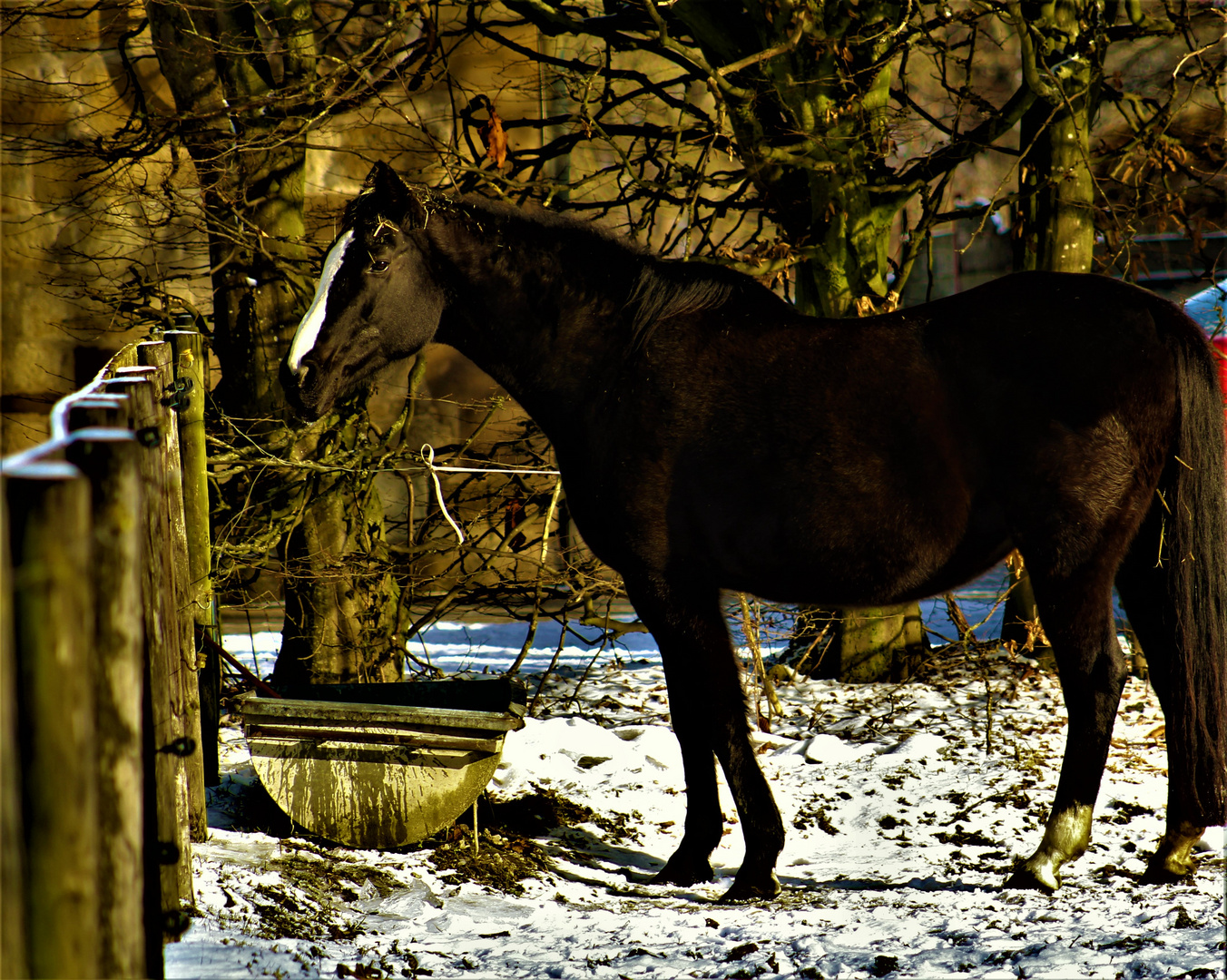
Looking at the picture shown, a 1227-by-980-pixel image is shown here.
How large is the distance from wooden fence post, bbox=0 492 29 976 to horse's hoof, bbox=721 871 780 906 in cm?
268

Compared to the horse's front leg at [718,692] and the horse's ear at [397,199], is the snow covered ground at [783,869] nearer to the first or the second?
the horse's front leg at [718,692]

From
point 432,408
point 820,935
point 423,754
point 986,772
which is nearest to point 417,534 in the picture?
point 423,754

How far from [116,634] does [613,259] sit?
260 centimetres

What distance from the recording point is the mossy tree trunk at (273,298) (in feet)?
17.6

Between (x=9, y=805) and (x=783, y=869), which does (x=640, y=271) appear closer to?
(x=783, y=869)

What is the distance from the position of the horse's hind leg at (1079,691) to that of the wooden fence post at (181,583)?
2.72 meters

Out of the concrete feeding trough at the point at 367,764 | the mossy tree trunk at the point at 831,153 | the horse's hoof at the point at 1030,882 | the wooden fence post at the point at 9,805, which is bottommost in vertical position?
the horse's hoof at the point at 1030,882

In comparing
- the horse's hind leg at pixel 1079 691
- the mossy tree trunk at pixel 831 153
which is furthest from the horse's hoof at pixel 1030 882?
the mossy tree trunk at pixel 831 153

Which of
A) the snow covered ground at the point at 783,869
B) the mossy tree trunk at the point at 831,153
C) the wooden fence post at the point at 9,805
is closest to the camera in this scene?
the wooden fence post at the point at 9,805

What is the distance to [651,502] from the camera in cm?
366

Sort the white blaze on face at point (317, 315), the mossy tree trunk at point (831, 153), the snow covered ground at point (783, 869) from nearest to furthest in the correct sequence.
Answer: the snow covered ground at point (783, 869), the white blaze on face at point (317, 315), the mossy tree trunk at point (831, 153)

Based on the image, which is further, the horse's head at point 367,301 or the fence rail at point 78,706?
the horse's head at point 367,301

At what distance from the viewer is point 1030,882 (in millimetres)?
3496

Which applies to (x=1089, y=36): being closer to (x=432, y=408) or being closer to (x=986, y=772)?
(x=986, y=772)
